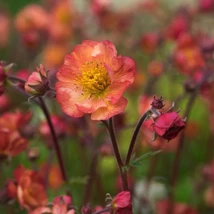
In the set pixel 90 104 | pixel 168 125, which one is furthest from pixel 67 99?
pixel 168 125

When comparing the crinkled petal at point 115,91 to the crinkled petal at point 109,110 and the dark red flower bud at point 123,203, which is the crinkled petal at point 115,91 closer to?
the crinkled petal at point 109,110

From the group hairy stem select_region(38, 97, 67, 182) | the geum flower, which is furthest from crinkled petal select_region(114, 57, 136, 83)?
hairy stem select_region(38, 97, 67, 182)

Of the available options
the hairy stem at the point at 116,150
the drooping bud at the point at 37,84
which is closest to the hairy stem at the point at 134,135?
the hairy stem at the point at 116,150

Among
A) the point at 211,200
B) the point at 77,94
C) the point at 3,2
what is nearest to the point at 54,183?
the point at 211,200

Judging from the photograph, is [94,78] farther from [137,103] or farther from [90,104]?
[137,103]

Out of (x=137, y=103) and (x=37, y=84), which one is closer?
(x=37, y=84)

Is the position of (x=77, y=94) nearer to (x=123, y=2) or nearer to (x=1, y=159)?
(x=1, y=159)
